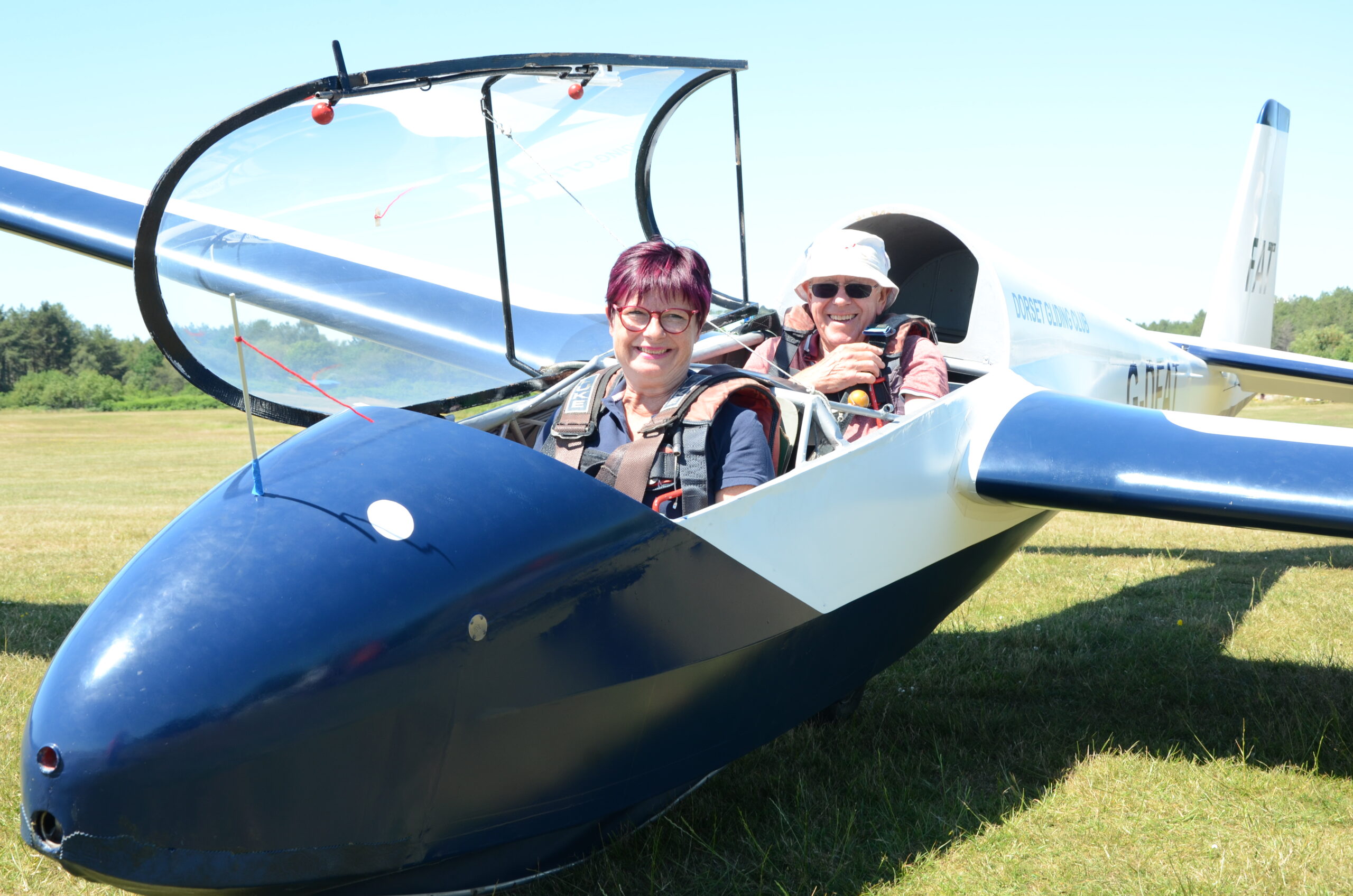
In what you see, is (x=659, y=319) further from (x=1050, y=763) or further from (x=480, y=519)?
(x=1050, y=763)

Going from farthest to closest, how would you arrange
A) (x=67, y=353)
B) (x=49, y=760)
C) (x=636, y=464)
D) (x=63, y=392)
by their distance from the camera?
(x=67, y=353) < (x=63, y=392) < (x=636, y=464) < (x=49, y=760)

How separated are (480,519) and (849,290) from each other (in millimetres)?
2358

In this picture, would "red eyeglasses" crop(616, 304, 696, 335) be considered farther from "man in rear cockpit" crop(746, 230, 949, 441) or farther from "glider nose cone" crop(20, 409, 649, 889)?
"man in rear cockpit" crop(746, 230, 949, 441)

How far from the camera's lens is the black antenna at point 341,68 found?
298cm

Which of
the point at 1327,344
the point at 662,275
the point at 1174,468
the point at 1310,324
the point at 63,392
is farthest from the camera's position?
the point at 1310,324

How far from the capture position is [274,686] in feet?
6.20

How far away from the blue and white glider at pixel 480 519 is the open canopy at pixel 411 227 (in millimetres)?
18

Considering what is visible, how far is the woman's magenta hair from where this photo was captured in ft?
9.19

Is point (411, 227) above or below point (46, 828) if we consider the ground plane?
above

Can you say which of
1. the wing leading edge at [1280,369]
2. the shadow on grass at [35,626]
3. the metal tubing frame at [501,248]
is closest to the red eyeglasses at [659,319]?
the metal tubing frame at [501,248]

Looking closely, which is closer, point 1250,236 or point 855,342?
point 855,342

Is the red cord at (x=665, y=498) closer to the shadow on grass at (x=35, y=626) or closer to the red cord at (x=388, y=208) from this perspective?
the red cord at (x=388, y=208)

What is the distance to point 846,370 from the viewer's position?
368 centimetres

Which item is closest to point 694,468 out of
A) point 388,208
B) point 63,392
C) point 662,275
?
point 662,275
